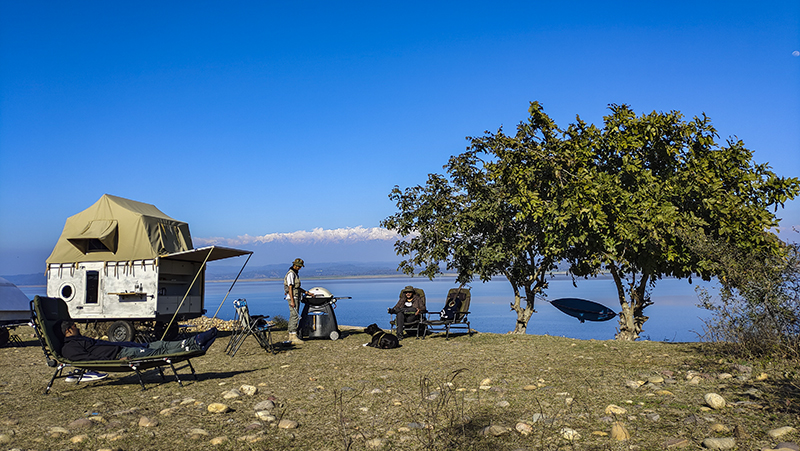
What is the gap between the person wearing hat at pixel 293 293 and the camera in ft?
41.6

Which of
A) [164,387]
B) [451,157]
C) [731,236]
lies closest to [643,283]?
[731,236]

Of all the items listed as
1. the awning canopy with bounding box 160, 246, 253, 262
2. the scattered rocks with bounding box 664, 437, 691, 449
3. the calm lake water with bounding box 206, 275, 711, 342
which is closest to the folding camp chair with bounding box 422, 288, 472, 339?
the calm lake water with bounding box 206, 275, 711, 342

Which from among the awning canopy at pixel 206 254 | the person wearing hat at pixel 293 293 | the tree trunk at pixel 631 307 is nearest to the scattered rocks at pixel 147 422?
the person wearing hat at pixel 293 293

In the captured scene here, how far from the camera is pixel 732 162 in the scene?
37.2ft

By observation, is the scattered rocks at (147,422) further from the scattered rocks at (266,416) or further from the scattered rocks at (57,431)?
the scattered rocks at (266,416)

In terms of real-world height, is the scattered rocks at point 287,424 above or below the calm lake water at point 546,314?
above

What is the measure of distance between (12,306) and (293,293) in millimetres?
7218

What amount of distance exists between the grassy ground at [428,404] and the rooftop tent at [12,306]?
14.8 ft

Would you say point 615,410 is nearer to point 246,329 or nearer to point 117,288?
point 246,329

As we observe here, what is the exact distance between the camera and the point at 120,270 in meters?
13.2

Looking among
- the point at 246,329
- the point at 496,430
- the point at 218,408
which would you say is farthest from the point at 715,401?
the point at 246,329

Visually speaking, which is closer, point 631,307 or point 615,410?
point 615,410

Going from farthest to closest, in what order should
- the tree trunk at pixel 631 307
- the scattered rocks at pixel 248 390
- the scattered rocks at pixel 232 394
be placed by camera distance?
the tree trunk at pixel 631 307 → the scattered rocks at pixel 248 390 → the scattered rocks at pixel 232 394

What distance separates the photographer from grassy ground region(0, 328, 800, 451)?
4.74m
